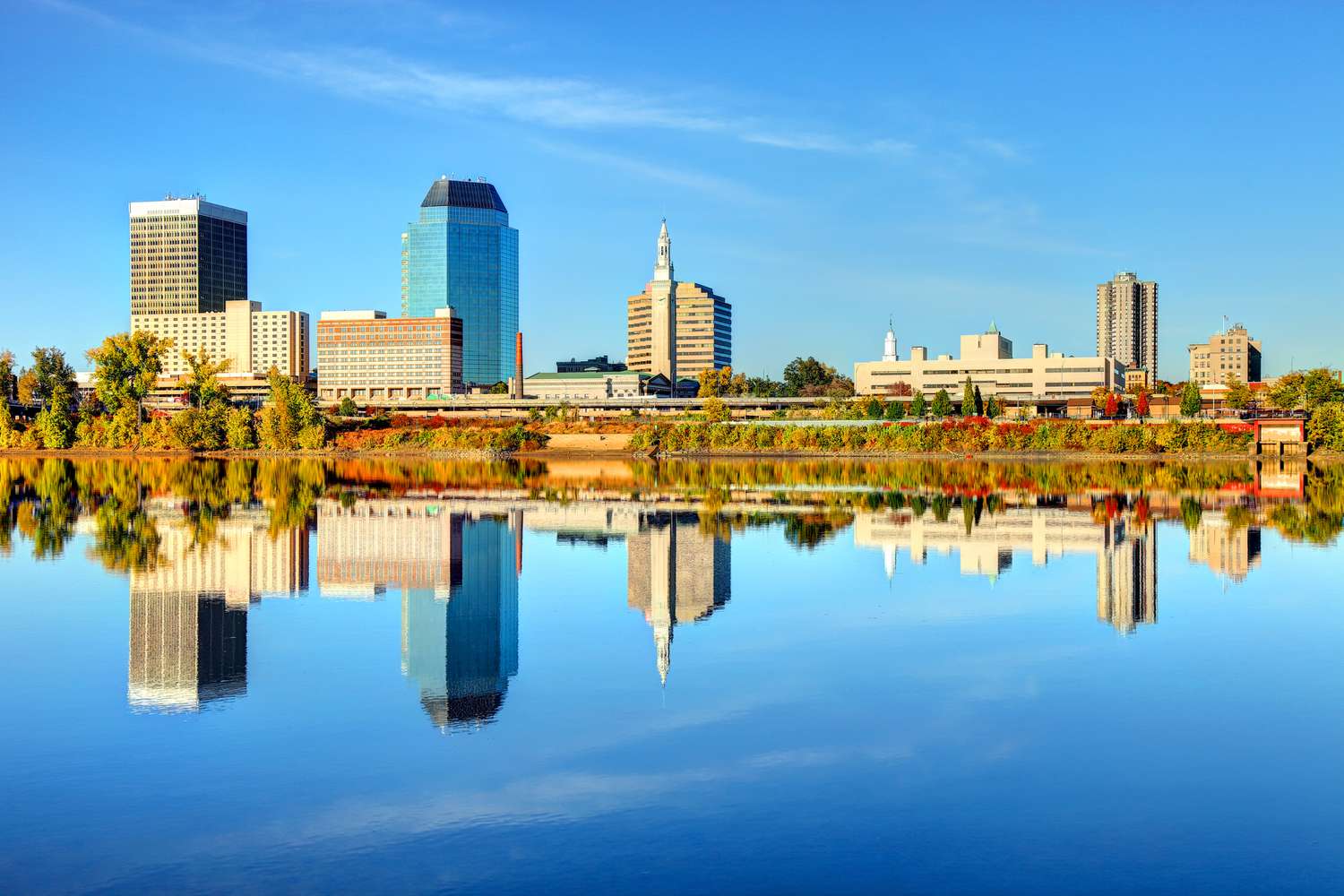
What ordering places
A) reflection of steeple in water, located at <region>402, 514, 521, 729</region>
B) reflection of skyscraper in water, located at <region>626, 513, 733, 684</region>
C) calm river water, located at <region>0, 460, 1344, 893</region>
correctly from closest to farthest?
1. calm river water, located at <region>0, 460, 1344, 893</region>
2. reflection of steeple in water, located at <region>402, 514, 521, 729</region>
3. reflection of skyscraper in water, located at <region>626, 513, 733, 684</region>

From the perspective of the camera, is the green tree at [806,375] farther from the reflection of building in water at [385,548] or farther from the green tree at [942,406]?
the reflection of building in water at [385,548]

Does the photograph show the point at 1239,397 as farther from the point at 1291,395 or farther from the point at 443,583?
the point at 443,583

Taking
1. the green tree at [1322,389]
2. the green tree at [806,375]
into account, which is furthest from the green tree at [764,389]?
the green tree at [1322,389]

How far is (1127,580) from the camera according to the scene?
29.9 m

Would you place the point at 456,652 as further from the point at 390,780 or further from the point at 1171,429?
the point at 1171,429

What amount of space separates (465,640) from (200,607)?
669 centimetres

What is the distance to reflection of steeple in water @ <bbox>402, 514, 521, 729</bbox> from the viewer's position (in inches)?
688

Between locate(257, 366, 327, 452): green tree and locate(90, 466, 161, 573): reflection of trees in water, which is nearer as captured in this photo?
locate(90, 466, 161, 573): reflection of trees in water

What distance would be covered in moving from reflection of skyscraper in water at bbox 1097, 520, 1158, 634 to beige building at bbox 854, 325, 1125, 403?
126550 millimetres

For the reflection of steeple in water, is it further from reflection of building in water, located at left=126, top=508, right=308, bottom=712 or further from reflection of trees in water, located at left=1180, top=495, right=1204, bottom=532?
reflection of trees in water, located at left=1180, top=495, right=1204, bottom=532

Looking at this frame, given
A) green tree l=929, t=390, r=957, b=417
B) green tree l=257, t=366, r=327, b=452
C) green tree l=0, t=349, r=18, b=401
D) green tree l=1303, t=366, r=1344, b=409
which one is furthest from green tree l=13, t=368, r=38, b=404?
green tree l=1303, t=366, r=1344, b=409

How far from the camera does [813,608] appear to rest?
25703 millimetres

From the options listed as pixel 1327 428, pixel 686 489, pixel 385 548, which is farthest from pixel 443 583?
pixel 1327 428

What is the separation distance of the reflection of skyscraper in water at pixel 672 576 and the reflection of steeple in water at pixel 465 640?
2.73 m
